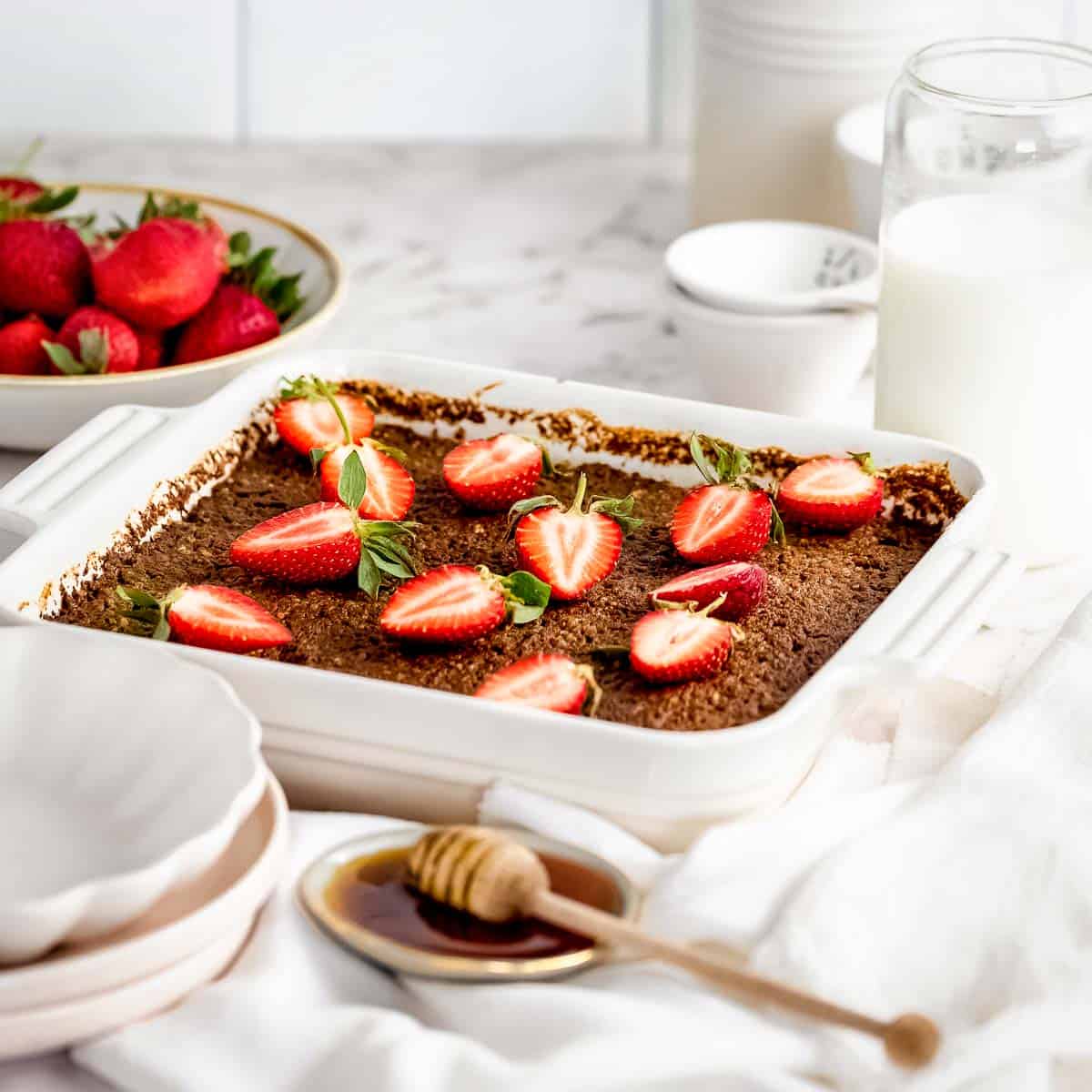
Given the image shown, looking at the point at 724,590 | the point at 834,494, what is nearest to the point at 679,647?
the point at 724,590

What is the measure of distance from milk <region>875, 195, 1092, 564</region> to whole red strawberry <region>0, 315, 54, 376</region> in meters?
0.70

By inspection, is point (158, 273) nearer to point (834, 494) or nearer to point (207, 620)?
point (207, 620)

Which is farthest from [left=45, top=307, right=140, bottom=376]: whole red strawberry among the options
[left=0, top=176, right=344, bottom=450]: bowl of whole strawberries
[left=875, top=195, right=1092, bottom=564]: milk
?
[left=875, top=195, right=1092, bottom=564]: milk

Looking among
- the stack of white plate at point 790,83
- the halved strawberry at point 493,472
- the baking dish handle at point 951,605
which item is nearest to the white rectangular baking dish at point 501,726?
the baking dish handle at point 951,605

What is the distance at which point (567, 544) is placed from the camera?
1153 mm

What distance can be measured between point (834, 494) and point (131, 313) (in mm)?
638

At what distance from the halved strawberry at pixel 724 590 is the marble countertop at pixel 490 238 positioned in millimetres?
312

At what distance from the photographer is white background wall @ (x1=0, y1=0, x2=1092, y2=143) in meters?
2.23

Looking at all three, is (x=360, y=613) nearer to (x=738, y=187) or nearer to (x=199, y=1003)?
(x=199, y=1003)

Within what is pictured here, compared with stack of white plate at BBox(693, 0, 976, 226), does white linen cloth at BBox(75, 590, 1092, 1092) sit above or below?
below

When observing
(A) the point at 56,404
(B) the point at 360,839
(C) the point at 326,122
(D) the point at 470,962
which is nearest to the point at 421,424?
(A) the point at 56,404

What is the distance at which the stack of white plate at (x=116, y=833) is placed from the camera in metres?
0.78

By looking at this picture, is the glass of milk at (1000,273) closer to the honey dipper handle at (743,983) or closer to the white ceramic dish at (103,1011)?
the honey dipper handle at (743,983)

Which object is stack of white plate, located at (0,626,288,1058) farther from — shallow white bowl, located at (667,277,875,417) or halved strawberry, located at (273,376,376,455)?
shallow white bowl, located at (667,277,875,417)
